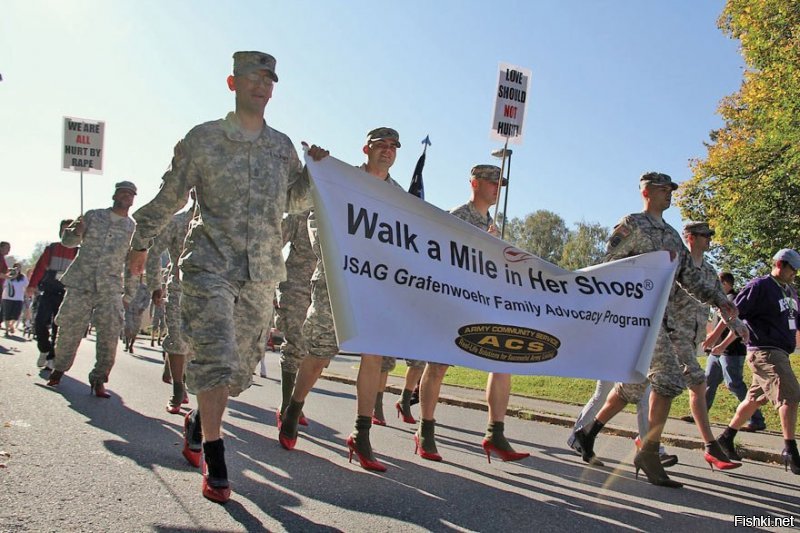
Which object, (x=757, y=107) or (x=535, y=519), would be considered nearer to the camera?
(x=535, y=519)

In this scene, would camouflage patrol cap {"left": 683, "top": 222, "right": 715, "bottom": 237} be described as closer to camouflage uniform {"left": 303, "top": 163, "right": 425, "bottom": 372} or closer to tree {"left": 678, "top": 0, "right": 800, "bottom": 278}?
camouflage uniform {"left": 303, "top": 163, "right": 425, "bottom": 372}

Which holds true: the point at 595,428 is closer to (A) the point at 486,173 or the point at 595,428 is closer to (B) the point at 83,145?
(A) the point at 486,173

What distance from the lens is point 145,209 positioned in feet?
14.6

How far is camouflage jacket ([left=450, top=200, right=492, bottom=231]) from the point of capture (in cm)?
597

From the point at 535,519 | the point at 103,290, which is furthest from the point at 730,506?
the point at 103,290

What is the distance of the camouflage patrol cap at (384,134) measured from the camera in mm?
5656

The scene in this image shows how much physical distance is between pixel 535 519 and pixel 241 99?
3025 mm

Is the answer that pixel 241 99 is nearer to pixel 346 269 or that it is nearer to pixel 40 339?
pixel 346 269

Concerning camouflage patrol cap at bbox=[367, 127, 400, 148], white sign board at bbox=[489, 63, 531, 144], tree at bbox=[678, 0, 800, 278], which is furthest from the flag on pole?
tree at bbox=[678, 0, 800, 278]

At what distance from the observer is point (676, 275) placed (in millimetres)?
5832

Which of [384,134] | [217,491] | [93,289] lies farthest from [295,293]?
[217,491]

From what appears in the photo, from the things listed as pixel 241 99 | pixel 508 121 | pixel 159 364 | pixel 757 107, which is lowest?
pixel 159 364

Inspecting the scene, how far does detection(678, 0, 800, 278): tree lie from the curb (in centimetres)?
1347

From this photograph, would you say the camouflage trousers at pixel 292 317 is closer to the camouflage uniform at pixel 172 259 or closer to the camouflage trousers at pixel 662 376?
the camouflage uniform at pixel 172 259
